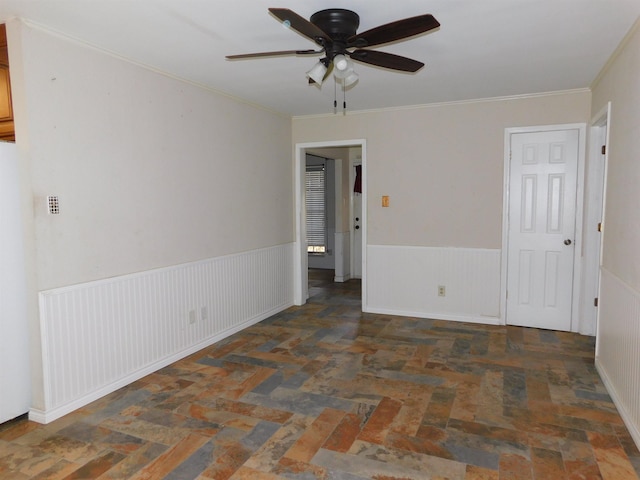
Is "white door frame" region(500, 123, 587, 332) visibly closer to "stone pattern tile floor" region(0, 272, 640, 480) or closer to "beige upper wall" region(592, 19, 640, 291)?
"stone pattern tile floor" region(0, 272, 640, 480)

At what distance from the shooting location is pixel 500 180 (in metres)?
4.61

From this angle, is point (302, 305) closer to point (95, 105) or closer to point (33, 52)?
point (95, 105)

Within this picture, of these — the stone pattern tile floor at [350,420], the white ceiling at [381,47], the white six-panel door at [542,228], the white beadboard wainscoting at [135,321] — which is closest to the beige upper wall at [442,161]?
the white six-panel door at [542,228]

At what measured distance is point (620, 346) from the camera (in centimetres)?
282

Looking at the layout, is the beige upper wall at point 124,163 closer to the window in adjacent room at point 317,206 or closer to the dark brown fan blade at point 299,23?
the dark brown fan blade at point 299,23

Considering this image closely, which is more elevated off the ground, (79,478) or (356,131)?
(356,131)

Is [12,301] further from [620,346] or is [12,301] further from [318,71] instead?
[620,346]

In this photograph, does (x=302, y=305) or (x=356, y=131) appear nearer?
(x=356, y=131)

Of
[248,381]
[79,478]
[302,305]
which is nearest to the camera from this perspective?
[79,478]

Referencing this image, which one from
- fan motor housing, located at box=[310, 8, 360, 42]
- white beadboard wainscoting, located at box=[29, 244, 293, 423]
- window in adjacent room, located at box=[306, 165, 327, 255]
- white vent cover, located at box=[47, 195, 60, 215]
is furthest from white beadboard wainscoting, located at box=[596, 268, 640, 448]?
window in adjacent room, located at box=[306, 165, 327, 255]

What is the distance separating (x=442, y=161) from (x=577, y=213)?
1.43 m

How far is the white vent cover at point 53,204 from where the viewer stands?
106 inches

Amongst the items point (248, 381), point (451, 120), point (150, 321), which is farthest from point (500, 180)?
point (150, 321)

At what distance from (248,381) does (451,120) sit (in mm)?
3387
